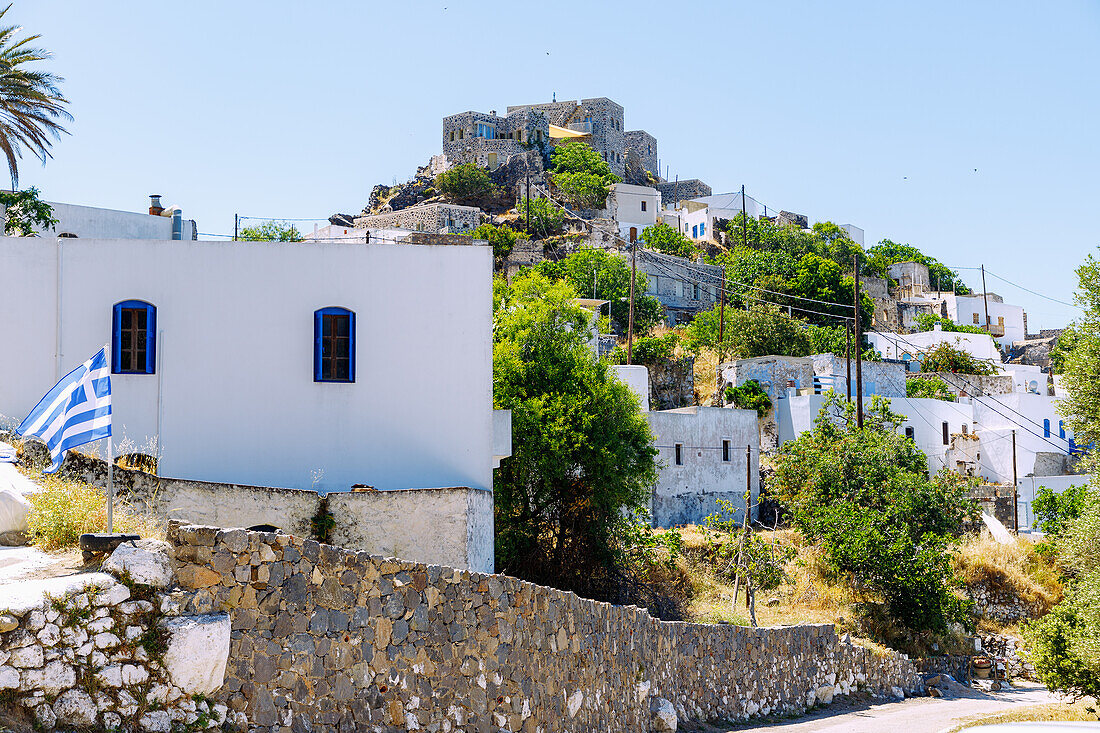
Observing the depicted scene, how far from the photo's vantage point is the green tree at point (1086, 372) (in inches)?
729

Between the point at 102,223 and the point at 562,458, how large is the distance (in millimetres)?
16452

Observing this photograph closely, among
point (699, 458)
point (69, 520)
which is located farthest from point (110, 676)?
point (699, 458)

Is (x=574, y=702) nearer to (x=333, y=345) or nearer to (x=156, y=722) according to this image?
(x=156, y=722)

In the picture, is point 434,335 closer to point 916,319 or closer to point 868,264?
point 916,319

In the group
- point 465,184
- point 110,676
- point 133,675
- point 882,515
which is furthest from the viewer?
point 465,184

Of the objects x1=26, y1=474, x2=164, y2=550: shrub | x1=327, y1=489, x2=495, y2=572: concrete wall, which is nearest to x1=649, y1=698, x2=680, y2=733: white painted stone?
x1=327, y1=489, x2=495, y2=572: concrete wall

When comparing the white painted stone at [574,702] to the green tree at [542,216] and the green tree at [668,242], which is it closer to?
the green tree at [542,216]

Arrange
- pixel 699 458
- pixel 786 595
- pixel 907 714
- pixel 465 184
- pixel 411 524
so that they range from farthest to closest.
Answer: pixel 465 184 < pixel 699 458 < pixel 786 595 < pixel 907 714 < pixel 411 524

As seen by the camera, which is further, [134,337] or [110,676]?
[134,337]

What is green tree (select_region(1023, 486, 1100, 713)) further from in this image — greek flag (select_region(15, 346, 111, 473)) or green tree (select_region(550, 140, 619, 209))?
green tree (select_region(550, 140, 619, 209))

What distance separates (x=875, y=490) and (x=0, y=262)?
24.8 meters

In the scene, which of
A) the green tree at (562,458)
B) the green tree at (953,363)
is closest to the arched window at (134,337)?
the green tree at (562,458)

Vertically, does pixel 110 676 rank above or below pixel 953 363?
below

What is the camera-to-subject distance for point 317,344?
18.5m
